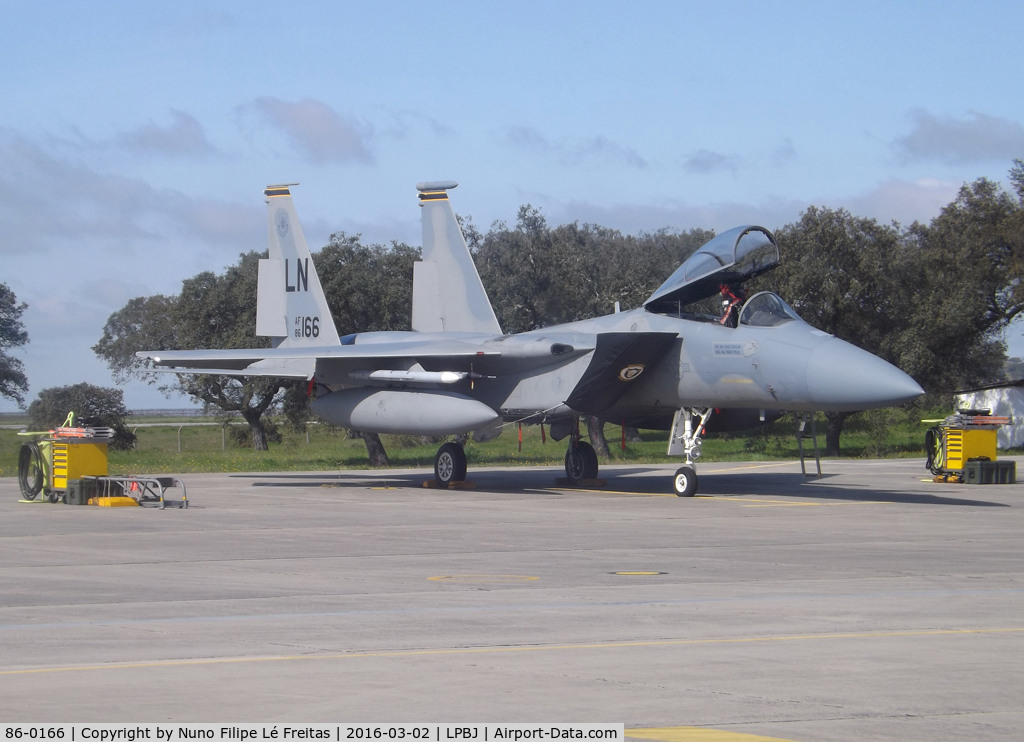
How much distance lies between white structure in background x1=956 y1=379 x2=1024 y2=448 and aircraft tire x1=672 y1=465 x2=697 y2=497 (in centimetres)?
2859

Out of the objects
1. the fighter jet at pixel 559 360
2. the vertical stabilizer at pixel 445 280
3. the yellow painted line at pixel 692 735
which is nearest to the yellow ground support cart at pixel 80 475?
the fighter jet at pixel 559 360

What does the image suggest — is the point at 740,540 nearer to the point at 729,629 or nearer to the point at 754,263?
the point at 729,629

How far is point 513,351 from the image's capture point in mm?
19891

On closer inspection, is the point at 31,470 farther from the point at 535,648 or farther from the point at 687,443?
the point at 535,648

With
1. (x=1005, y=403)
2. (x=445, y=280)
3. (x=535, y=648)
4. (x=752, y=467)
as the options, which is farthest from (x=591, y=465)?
(x=1005, y=403)

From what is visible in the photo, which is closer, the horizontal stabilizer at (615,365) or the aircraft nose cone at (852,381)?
the aircraft nose cone at (852,381)

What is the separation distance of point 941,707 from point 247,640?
391 cm

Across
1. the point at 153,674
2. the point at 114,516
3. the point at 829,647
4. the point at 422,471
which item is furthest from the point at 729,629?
the point at 422,471

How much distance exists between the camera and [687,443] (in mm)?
18609

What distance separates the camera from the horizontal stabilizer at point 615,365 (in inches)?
715

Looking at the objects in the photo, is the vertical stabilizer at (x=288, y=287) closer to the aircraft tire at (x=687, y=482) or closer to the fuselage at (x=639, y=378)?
the fuselage at (x=639, y=378)

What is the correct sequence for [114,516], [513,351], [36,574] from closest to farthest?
[36,574], [114,516], [513,351]

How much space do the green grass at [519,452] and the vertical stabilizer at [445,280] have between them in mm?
6729

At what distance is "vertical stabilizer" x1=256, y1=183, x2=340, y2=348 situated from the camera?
24.1m
